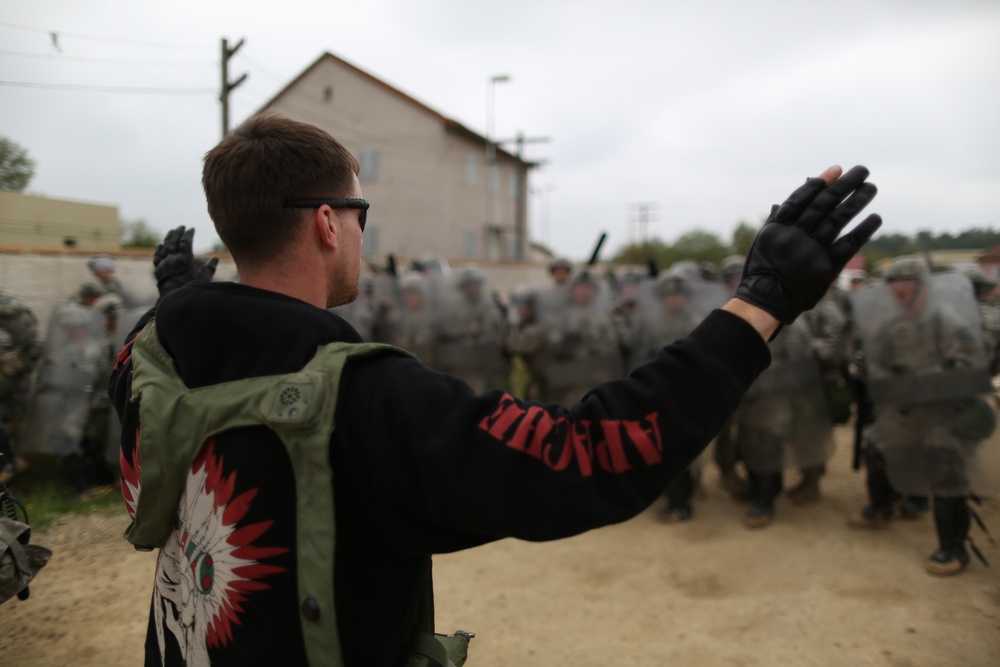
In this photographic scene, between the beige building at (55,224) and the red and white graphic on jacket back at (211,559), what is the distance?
6.83 m

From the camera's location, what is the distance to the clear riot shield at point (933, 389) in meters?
4.41

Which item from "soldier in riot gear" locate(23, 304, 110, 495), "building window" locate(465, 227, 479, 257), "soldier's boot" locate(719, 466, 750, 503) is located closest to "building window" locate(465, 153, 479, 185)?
"building window" locate(465, 227, 479, 257)

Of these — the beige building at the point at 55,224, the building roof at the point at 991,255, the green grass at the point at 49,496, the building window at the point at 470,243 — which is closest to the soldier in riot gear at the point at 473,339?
the green grass at the point at 49,496

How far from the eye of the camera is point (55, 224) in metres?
7.65

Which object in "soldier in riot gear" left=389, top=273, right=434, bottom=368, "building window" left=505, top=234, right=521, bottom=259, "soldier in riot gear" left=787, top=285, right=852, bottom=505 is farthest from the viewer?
"building window" left=505, top=234, right=521, bottom=259

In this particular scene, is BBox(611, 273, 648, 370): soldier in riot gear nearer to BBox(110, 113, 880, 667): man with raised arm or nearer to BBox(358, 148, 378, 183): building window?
BBox(110, 113, 880, 667): man with raised arm

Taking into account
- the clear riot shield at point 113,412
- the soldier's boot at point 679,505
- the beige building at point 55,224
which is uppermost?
the beige building at point 55,224

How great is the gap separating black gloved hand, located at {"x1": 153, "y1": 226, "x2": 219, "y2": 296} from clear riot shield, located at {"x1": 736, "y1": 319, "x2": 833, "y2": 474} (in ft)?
15.1

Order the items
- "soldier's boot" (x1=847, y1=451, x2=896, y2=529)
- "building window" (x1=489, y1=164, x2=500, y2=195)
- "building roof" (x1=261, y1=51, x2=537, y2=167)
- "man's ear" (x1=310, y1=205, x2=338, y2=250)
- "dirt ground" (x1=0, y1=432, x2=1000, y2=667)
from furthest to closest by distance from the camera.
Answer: "building window" (x1=489, y1=164, x2=500, y2=195), "building roof" (x1=261, y1=51, x2=537, y2=167), "soldier's boot" (x1=847, y1=451, x2=896, y2=529), "dirt ground" (x1=0, y1=432, x2=1000, y2=667), "man's ear" (x1=310, y1=205, x2=338, y2=250)

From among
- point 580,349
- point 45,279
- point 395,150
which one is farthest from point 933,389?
point 395,150

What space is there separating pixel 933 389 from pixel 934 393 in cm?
3

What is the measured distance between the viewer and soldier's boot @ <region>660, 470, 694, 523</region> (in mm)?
5754

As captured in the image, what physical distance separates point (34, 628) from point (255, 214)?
4.05 m

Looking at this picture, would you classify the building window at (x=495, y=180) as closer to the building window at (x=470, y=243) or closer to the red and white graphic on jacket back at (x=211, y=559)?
the building window at (x=470, y=243)
